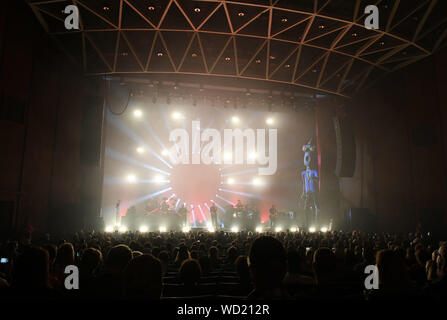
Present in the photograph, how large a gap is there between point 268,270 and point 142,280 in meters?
1.11

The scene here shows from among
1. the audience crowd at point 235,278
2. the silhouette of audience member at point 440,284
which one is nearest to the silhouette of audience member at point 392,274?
the audience crowd at point 235,278

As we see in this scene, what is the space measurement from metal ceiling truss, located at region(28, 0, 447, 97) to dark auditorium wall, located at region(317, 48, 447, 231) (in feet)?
4.60

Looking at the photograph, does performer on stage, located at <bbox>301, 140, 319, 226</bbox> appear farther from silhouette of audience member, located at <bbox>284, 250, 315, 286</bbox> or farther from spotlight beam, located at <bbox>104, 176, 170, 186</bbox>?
silhouette of audience member, located at <bbox>284, 250, 315, 286</bbox>

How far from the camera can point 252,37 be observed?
18594mm

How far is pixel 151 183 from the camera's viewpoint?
28844 mm

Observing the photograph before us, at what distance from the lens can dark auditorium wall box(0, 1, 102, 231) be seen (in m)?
12.1

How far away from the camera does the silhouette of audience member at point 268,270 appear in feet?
7.16

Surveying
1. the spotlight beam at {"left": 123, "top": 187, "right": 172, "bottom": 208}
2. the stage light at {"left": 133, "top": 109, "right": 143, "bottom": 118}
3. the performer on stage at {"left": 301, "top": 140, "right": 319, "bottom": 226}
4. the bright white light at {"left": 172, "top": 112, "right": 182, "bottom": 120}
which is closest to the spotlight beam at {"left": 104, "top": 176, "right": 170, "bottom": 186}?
the spotlight beam at {"left": 123, "top": 187, "right": 172, "bottom": 208}

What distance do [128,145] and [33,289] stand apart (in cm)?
2657

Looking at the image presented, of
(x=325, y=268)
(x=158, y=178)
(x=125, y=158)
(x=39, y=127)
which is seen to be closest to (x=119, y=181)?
(x=125, y=158)

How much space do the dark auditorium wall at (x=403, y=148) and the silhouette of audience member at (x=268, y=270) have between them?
16.9 metres

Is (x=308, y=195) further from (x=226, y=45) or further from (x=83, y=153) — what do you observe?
(x=83, y=153)

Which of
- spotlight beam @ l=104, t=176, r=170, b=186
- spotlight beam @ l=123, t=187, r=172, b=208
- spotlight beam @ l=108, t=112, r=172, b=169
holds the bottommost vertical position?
spotlight beam @ l=123, t=187, r=172, b=208

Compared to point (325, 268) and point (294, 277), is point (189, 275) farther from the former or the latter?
point (325, 268)
